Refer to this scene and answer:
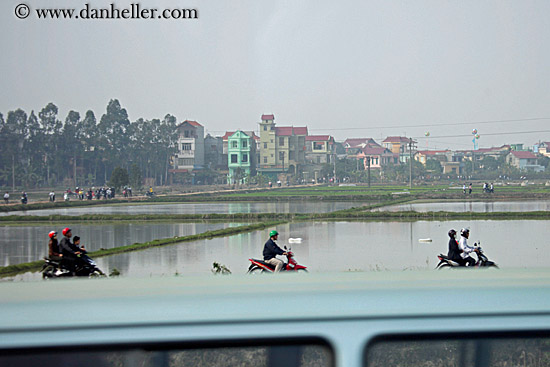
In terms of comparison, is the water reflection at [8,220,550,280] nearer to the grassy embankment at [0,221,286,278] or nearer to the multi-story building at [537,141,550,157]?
the grassy embankment at [0,221,286,278]

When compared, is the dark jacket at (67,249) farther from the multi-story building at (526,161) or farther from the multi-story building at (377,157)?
the multi-story building at (526,161)

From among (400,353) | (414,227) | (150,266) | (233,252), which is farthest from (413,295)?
(414,227)

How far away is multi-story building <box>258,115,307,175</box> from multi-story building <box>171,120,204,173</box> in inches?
295

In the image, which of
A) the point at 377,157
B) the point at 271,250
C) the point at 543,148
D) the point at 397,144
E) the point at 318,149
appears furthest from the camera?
the point at 543,148

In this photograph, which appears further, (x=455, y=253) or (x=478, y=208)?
(x=478, y=208)

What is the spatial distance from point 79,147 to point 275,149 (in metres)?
22.8

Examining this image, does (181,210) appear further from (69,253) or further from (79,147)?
(79,147)

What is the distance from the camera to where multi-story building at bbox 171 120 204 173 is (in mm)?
72062

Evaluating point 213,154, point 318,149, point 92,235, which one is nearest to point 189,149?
point 213,154

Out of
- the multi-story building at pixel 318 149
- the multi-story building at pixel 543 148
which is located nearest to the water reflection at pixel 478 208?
the multi-story building at pixel 318 149

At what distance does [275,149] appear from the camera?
73750 mm

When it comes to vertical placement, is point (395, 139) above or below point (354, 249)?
above

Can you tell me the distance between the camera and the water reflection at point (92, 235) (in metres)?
15.7

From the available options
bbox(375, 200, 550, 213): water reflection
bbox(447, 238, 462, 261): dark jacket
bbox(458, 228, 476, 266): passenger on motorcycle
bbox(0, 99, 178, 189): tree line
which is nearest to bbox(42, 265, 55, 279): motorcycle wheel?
bbox(447, 238, 462, 261): dark jacket
